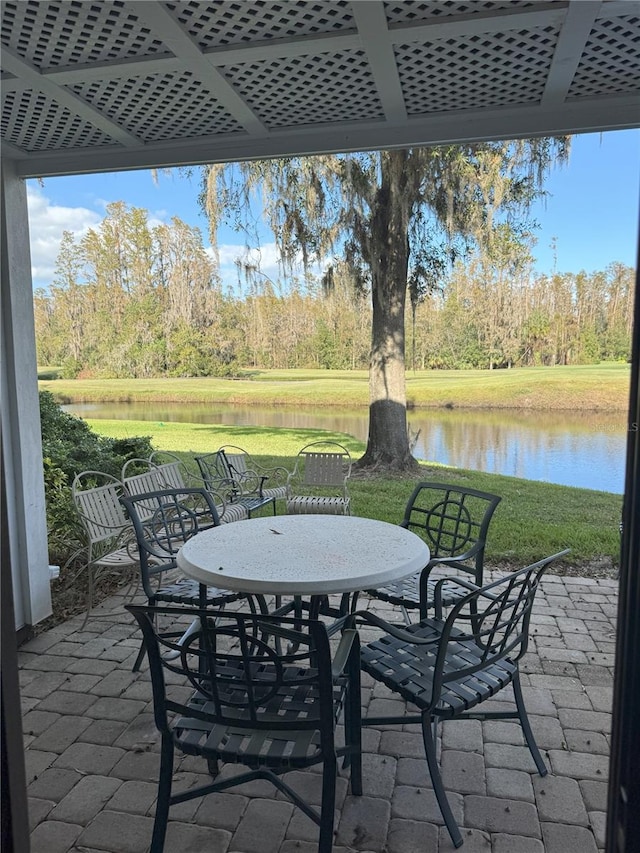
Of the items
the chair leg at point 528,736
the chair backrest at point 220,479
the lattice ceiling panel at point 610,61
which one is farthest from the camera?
the chair backrest at point 220,479

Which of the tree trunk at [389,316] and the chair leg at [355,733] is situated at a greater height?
the tree trunk at [389,316]

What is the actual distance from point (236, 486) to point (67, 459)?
4.55ft

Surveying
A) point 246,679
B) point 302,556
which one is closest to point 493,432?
point 302,556

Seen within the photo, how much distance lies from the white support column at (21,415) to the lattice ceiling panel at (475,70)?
6.81 feet

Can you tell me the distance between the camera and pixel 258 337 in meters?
12.2

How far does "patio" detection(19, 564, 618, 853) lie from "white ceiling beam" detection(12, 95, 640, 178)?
2267 millimetres

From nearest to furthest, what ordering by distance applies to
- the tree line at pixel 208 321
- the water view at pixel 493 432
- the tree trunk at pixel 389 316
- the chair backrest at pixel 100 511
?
the chair backrest at pixel 100 511 < the tree trunk at pixel 389 316 < the water view at pixel 493 432 < the tree line at pixel 208 321

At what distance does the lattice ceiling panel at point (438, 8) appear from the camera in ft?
4.85

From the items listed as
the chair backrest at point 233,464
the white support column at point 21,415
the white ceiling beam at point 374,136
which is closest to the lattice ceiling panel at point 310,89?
the white ceiling beam at point 374,136

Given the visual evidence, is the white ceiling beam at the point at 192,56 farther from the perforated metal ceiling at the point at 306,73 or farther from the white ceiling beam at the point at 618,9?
the white ceiling beam at the point at 618,9

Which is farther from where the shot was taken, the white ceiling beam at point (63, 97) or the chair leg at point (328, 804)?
the white ceiling beam at point (63, 97)

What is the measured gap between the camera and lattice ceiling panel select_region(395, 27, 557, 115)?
1.65 metres

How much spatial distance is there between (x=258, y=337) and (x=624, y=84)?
34.7ft

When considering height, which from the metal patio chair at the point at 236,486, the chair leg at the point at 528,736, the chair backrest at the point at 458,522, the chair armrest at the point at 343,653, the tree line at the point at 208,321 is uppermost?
the tree line at the point at 208,321
